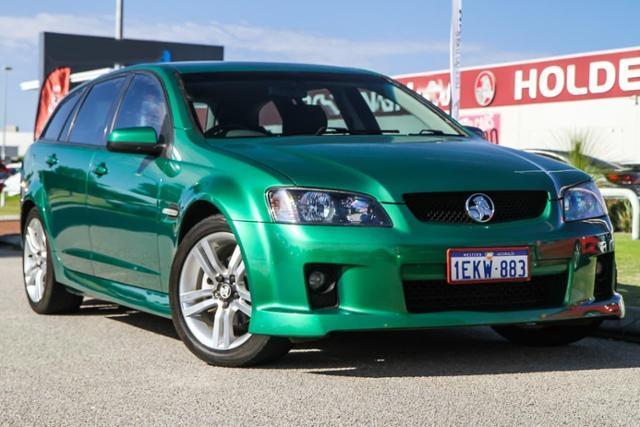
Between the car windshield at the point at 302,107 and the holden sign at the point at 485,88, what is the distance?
93.0 ft

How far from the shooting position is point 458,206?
5262mm

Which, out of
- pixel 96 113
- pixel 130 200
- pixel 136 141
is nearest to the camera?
pixel 136 141

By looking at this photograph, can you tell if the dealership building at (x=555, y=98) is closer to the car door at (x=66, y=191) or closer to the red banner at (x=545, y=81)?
the red banner at (x=545, y=81)

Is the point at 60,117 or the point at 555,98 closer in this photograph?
the point at 60,117

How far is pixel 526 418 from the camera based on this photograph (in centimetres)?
439

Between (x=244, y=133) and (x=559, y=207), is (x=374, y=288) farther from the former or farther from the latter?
(x=244, y=133)

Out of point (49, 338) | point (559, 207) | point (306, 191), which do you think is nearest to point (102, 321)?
point (49, 338)

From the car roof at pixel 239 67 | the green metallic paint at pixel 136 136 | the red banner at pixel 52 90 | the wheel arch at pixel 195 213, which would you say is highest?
the red banner at pixel 52 90

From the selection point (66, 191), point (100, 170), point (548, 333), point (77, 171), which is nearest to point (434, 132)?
point (548, 333)

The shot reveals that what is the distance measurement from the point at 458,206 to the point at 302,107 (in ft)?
4.94

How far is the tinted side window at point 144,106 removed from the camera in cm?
645

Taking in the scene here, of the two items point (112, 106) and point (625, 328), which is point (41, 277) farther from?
point (625, 328)

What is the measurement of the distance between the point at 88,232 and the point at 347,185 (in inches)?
90.3

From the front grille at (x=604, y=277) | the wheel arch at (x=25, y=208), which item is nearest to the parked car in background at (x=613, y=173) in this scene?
the wheel arch at (x=25, y=208)
